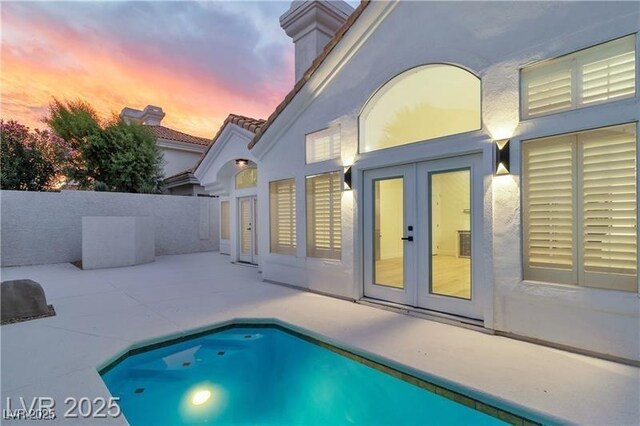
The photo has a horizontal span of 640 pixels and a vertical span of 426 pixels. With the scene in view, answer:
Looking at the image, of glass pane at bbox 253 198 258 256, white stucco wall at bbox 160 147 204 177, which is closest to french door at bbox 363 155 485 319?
glass pane at bbox 253 198 258 256

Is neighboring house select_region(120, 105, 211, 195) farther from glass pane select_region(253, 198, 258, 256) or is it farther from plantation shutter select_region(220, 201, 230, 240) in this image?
glass pane select_region(253, 198, 258, 256)

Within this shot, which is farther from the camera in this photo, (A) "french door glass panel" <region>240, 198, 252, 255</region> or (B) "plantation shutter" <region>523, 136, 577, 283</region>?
(A) "french door glass panel" <region>240, 198, 252, 255</region>

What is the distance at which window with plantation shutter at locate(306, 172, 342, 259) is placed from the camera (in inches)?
297

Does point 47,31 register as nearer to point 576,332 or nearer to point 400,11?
point 400,11

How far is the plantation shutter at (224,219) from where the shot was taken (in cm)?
1623

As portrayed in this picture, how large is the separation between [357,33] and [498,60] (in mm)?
3064

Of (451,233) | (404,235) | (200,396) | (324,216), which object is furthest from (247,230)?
(200,396)

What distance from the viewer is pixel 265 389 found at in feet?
14.0

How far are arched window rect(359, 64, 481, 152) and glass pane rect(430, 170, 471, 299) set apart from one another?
0.92 metres

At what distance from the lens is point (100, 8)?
11570 mm

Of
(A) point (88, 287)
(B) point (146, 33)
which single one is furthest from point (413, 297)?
(B) point (146, 33)

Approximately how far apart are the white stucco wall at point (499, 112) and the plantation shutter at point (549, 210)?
185mm

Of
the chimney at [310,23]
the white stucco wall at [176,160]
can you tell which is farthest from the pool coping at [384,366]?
the white stucco wall at [176,160]

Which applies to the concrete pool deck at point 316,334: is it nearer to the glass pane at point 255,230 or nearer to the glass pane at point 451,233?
the glass pane at point 451,233
